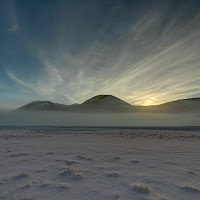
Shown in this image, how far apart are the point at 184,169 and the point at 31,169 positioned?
9040 millimetres

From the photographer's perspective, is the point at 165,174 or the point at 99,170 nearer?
the point at 165,174

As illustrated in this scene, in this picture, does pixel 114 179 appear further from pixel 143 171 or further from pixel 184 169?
pixel 184 169

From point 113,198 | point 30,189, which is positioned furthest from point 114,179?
point 30,189

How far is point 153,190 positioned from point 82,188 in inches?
114

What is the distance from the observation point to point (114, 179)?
20.3ft

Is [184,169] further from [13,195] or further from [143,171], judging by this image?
[13,195]

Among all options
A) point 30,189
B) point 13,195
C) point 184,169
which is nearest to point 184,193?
point 184,169

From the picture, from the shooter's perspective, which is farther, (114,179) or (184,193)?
(114,179)

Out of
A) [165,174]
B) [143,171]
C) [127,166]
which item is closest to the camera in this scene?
[165,174]

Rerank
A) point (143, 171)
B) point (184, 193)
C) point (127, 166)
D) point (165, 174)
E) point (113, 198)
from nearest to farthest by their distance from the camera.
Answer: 1. point (113, 198)
2. point (184, 193)
3. point (165, 174)
4. point (143, 171)
5. point (127, 166)

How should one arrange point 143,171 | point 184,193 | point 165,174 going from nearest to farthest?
point 184,193
point 165,174
point 143,171

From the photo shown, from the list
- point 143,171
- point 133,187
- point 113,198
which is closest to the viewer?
point 113,198

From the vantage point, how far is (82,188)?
5375 millimetres

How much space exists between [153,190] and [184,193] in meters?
1.13
